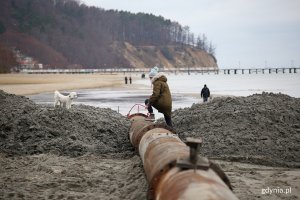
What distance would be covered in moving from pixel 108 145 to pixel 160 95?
1.99 m

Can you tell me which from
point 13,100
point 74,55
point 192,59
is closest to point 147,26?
point 192,59

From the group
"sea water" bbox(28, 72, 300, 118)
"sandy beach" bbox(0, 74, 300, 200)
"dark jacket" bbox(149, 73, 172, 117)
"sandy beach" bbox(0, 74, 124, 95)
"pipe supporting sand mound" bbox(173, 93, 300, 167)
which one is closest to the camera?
"sandy beach" bbox(0, 74, 300, 200)

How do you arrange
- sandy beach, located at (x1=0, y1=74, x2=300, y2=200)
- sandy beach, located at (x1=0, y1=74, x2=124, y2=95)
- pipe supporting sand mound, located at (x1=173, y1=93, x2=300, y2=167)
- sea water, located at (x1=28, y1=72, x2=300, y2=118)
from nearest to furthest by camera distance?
sandy beach, located at (x1=0, y1=74, x2=300, y2=200), pipe supporting sand mound, located at (x1=173, y1=93, x2=300, y2=167), sea water, located at (x1=28, y1=72, x2=300, y2=118), sandy beach, located at (x1=0, y1=74, x2=124, y2=95)

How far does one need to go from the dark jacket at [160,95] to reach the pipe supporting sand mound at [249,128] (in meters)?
1.39

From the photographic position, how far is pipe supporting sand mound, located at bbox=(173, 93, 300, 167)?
933 centimetres

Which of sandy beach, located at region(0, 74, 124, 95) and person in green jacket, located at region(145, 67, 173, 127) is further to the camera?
sandy beach, located at region(0, 74, 124, 95)

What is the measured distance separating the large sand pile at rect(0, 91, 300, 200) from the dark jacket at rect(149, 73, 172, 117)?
1.27 m

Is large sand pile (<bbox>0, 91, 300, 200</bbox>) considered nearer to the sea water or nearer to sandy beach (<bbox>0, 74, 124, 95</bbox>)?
the sea water

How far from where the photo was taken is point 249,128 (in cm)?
1055

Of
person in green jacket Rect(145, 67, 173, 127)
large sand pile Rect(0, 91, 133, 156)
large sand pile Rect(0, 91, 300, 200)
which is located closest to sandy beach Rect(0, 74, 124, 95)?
large sand pile Rect(0, 91, 133, 156)

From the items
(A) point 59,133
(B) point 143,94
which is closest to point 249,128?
(A) point 59,133

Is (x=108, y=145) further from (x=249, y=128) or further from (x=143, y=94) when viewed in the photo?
(x=143, y=94)

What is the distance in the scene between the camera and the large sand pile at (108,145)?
7.09 meters

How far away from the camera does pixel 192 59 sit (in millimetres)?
177000
